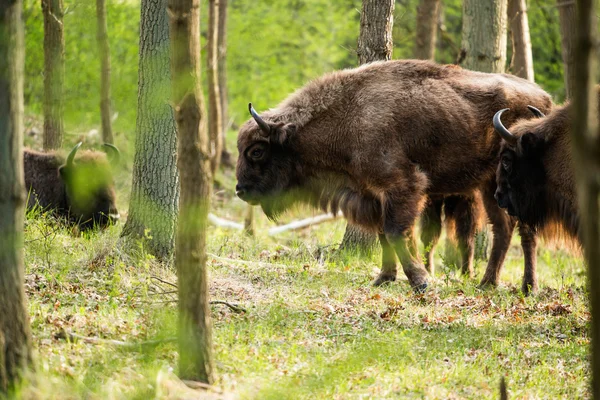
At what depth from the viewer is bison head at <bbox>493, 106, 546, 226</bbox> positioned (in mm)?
7387

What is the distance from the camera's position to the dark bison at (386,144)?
26.7 feet

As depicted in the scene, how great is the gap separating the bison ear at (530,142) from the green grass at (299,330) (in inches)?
63.5

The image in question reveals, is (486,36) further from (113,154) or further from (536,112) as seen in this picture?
(113,154)

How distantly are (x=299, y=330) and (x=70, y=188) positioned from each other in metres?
5.89

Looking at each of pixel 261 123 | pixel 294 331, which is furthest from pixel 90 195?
pixel 294 331

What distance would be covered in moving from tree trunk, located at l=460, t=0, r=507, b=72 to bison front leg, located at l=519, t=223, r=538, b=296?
2.87 meters

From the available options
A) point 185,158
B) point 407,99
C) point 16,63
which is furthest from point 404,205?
point 16,63

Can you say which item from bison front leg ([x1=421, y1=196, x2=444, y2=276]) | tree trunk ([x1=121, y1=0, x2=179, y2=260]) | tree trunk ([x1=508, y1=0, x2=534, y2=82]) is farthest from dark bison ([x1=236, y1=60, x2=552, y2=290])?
tree trunk ([x1=508, y1=0, x2=534, y2=82])

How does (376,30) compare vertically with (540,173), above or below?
above

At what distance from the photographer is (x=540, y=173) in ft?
24.7

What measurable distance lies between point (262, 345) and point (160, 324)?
32.3 inches

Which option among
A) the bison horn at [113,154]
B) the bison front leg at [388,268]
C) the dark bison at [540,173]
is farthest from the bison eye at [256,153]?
the bison horn at [113,154]

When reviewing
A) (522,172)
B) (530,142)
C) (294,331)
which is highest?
(530,142)

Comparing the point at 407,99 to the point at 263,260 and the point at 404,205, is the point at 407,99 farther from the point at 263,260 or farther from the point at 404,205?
the point at 263,260
